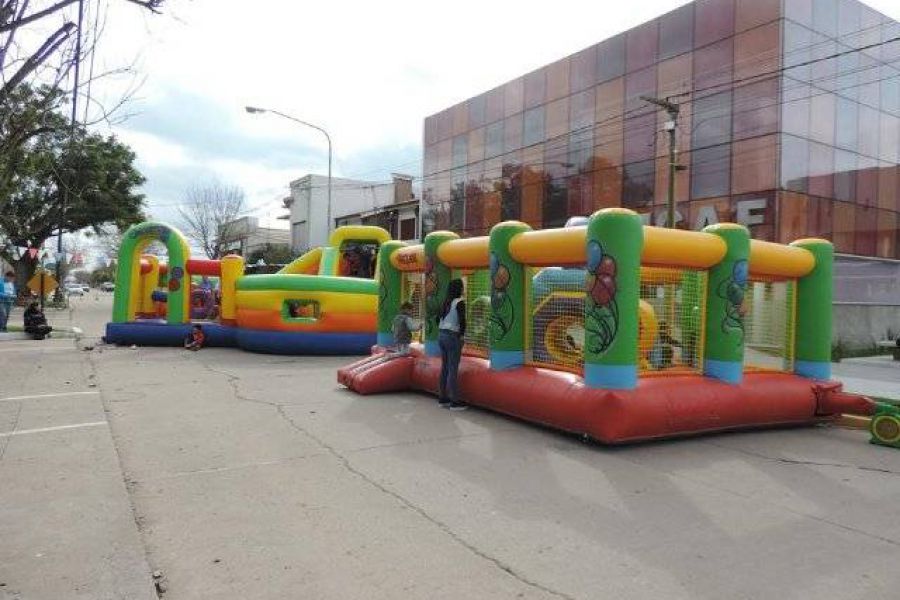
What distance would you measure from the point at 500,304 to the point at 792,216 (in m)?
17.7

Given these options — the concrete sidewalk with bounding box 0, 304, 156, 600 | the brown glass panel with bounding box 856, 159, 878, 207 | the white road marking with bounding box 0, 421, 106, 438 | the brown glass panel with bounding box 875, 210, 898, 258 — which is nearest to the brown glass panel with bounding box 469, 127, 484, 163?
the brown glass panel with bounding box 856, 159, 878, 207

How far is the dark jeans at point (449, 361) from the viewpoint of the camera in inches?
344

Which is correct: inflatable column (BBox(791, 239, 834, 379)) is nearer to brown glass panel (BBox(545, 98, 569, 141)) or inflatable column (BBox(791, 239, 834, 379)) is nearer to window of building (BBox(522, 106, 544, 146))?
brown glass panel (BBox(545, 98, 569, 141))

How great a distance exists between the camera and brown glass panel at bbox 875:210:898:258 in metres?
25.7

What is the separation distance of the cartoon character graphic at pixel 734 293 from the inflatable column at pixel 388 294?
5.64m

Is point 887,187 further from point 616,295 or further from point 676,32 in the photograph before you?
point 616,295

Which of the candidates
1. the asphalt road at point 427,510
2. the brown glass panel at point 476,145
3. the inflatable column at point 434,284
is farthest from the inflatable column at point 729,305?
the brown glass panel at point 476,145

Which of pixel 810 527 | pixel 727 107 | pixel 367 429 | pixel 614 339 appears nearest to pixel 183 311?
pixel 367 429

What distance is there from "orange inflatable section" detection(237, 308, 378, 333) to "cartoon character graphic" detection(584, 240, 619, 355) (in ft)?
30.2

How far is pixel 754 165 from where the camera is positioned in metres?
22.6

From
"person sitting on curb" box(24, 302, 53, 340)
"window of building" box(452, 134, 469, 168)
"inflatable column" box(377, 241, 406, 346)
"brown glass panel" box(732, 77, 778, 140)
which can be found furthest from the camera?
"window of building" box(452, 134, 469, 168)

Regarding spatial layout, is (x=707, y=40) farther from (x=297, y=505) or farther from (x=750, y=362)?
(x=297, y=505)

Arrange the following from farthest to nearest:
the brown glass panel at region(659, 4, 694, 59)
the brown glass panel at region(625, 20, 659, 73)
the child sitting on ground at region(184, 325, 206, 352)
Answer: the brown glass panel at region(625, 20, 659, 73) → the brown glass panel at region(659, 4, 694, 59) → the child sitting on ground at region(184, 325, 206, 352)

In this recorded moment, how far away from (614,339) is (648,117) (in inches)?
860
